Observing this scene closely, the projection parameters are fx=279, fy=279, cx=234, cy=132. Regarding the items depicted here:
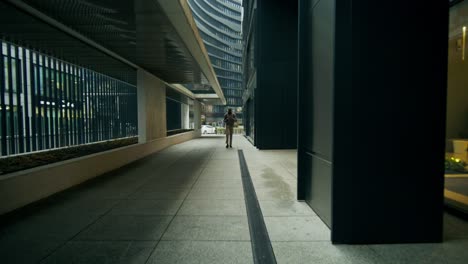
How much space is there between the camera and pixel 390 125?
3.31 m

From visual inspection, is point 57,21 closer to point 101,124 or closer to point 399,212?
point 101,124

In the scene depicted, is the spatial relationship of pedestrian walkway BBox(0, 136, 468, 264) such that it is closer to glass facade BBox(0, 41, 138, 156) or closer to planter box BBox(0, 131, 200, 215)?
planter box BBox(0, 131, 200, 215)

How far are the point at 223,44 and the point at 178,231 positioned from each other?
333 feet

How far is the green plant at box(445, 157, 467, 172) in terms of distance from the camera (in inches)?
196

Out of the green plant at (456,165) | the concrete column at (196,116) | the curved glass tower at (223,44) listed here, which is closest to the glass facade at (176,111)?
the concrete column at (196,116)

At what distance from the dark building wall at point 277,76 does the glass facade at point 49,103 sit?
268 inches

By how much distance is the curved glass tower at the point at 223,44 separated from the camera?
9119cm

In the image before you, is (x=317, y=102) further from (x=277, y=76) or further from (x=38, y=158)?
(x=277, y=76)

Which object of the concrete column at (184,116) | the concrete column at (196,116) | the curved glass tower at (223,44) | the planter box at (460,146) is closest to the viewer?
the planter box at (460,146)

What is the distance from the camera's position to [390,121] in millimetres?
3309

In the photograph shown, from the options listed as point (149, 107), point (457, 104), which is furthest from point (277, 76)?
point (457, 104)

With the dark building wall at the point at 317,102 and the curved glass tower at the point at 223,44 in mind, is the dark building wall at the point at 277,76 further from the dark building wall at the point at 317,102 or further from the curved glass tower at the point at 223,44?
the curved glass tower at the point at 223,44

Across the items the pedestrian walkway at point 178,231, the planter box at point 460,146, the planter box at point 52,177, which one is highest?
the planter box at point 460,146

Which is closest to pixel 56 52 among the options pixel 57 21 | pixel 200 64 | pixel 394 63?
pixel 57 21
